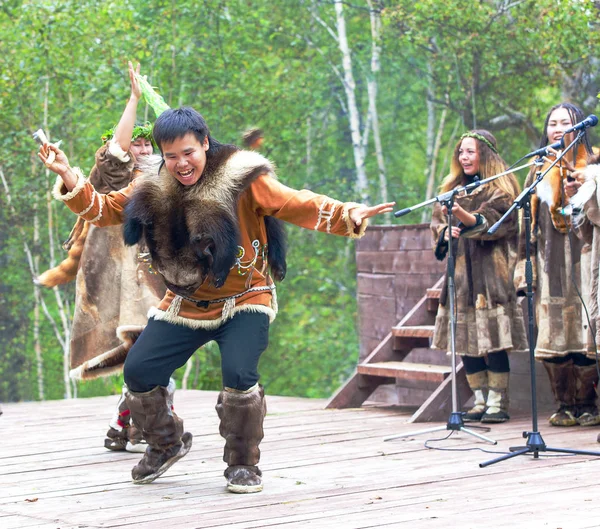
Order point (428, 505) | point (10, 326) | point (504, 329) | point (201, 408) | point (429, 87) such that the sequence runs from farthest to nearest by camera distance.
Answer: point (10, 326), point (429, 87), point (201, 408), point (504, 329), point (428, 505)

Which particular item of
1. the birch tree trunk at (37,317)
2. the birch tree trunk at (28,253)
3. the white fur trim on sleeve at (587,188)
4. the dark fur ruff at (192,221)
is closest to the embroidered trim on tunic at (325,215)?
the dark fur ruff at (192,221)

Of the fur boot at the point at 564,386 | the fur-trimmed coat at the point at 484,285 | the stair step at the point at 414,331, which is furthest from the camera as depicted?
the stair step at the point at 414,331

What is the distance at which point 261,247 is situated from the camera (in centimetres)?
453

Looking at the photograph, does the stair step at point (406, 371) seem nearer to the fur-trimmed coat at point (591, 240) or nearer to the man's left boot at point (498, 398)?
the man's left boot at point (498, 398)

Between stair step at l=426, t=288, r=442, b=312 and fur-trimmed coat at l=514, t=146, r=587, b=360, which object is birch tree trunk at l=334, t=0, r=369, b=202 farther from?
fur-trimmed coat at l=514, t=146, r=587, b=360

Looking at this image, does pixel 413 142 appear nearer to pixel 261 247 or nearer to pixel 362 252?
pixel 362 252

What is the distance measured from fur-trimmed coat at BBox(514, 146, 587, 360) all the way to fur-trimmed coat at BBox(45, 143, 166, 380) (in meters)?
2.25

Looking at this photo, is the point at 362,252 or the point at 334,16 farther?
the point at 334,16

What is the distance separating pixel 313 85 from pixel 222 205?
1150 centimetres

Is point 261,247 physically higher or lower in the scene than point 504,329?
higher

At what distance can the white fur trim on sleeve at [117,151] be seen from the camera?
17.5ft

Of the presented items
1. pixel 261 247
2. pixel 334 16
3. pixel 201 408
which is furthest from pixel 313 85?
pixel 261 247

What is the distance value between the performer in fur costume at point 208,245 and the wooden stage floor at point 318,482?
336mm

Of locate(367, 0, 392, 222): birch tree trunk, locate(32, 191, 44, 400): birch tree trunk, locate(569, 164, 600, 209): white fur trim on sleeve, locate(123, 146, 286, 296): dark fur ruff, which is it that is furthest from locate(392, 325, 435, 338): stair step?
locate(32, 191, 44, 400): birch tree trunk
